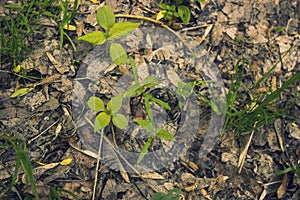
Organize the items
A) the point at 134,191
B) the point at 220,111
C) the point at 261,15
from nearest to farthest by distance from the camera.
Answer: the point at 134,191, the point at 220,111, the point at 261,15

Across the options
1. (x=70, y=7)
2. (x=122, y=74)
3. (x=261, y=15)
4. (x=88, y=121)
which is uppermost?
(x=70, y=7)

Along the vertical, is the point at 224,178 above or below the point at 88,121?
below

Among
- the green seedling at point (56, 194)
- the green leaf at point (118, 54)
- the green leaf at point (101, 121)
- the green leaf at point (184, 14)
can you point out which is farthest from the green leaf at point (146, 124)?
the green leaf at point (184, 14)

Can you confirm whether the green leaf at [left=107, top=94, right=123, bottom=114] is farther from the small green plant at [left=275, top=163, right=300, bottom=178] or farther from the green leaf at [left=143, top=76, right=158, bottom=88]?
the small green plant at [left=275, top=163, right=300, bottom=178]

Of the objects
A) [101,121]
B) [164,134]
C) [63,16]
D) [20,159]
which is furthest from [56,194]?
[63,16]

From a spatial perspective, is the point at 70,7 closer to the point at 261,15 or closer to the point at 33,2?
the point at 33,2

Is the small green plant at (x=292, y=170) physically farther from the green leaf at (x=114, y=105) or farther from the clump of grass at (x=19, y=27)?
the clump of grass at (x=19, y=27)

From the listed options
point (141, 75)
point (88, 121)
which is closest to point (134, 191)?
point (88, 121)
